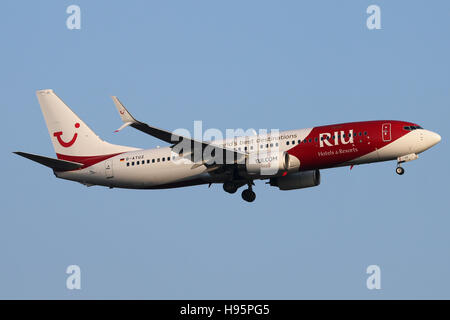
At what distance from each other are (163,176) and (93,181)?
18.5 feet

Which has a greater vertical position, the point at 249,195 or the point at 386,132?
the point at 386,132

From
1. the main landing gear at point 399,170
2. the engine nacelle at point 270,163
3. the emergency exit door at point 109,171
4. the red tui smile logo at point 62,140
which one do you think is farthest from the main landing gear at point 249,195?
the red tui smile logo at point 62,140

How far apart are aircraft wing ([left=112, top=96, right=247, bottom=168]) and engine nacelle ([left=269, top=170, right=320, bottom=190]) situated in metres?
5.41

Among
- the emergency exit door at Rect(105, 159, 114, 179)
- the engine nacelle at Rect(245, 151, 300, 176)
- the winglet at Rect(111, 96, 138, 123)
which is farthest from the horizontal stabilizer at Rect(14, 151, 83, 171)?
the engine nacelle at Rect(245, 151, 300, 176)

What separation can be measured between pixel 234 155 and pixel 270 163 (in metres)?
2.61

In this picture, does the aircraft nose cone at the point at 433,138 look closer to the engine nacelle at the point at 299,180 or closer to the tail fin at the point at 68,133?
the engine nacelle at the point at 299,180

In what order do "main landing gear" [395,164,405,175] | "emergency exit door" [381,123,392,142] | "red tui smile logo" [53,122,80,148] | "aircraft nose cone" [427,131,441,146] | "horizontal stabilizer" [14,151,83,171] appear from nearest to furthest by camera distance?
"emergency exit door" [381,123,392,142], "aircraft nose cone" [427,131,441,146], "main landing gear" [395,164,405,175], "horizontal stabilizer" [14,151,83,171], "red tui smile logo" [53,122,80,148]

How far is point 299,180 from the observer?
65125mm

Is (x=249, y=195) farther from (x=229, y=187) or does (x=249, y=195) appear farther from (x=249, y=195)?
(x=229, y=187)

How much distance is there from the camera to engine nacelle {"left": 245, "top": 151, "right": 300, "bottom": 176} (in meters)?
60.0

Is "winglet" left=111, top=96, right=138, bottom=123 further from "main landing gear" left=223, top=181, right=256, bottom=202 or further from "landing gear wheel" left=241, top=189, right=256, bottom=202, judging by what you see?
Result: "landing gear wheel" left=241, top=189, right=256, bottom=202

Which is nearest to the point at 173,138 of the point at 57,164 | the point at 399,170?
the point at 57,164

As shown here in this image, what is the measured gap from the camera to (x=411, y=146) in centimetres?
5969

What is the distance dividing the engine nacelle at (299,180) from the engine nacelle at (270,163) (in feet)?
13.2
